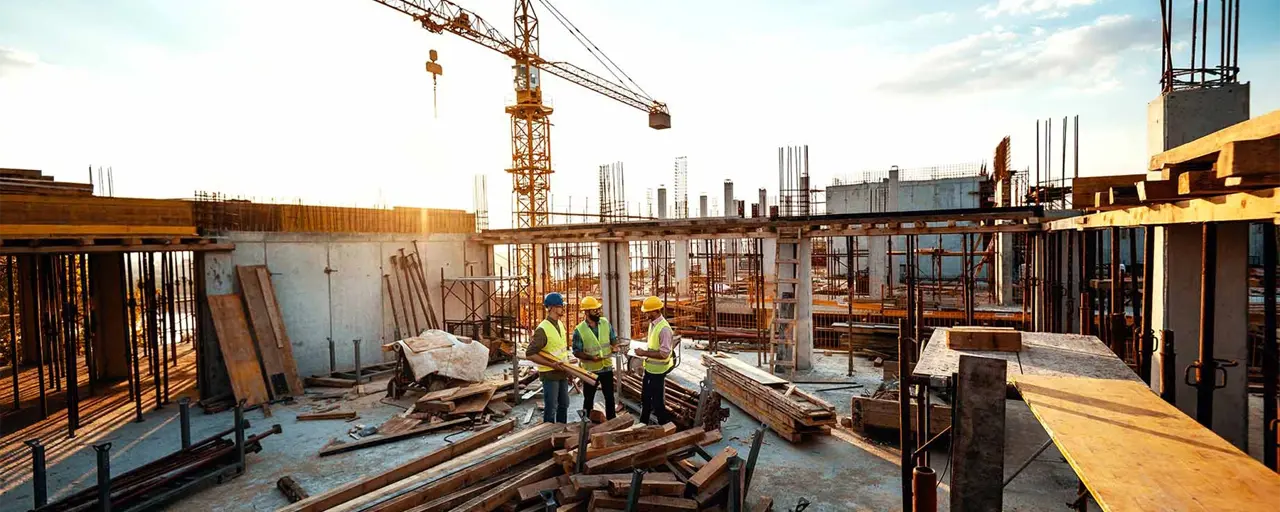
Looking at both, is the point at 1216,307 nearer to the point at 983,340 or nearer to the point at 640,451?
the point at 983,340

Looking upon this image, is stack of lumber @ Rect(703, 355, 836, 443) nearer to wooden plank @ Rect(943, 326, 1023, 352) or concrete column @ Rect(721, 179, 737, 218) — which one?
wooden plank @ Rect(943, 326, 1023, 352)

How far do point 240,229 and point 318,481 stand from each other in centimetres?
745

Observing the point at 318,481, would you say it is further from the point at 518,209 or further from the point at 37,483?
the point at 518,209

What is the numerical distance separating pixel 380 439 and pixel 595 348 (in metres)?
3.85

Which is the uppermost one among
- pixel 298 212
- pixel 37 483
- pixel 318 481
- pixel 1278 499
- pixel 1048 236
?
pixel 298 212

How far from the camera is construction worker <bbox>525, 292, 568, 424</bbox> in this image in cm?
738

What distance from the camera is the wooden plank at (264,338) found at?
1153 cm

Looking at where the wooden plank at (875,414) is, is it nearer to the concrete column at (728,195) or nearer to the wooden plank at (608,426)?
the wooden plank at (608,426)

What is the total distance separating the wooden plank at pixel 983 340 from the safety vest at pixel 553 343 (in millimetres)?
4458

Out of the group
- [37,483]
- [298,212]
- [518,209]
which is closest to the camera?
[37,483]

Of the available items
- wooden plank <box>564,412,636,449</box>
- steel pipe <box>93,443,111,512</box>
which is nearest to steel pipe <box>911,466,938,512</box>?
wooden plank <box>564,412,636,449</box>

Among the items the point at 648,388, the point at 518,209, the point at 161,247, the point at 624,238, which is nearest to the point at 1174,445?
the point at 648,388

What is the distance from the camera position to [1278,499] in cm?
252

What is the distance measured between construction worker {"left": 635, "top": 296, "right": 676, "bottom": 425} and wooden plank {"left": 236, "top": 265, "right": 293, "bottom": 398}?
7865mm
